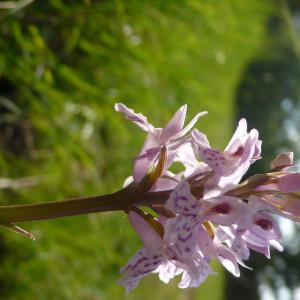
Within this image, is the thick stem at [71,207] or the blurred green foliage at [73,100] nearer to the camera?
the thick stem at [71,207]

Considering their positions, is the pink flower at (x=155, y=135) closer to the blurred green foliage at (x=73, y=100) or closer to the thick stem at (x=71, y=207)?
the thick stem at (x=71, y=207)

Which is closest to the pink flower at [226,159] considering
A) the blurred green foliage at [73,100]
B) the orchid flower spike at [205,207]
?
the orchid flower spike at [205,207]

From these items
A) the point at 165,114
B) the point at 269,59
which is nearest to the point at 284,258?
the point at 269,59

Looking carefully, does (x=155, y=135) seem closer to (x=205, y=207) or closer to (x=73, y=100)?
(x=205, y=207)

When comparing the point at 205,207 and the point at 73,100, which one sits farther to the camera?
the point at 73,100

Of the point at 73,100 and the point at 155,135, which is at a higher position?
the point at 155,135

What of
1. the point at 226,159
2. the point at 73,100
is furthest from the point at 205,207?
the point at 73,100
